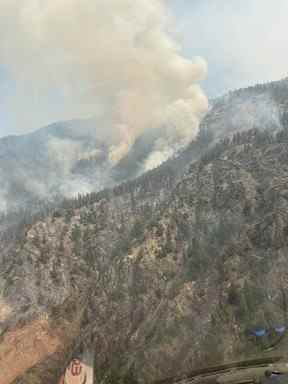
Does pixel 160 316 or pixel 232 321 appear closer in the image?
pixel 232 321

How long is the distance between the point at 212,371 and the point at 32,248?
98965 mm

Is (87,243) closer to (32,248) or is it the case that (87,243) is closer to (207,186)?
(32,248)

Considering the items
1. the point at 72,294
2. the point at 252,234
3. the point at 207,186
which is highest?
the point at 207,186

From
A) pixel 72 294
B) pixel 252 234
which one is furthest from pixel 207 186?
pixel 72 294

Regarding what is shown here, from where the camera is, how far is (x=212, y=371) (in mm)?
100562

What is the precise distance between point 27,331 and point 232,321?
2847 inches

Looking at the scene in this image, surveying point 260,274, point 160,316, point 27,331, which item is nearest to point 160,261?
point 160,316

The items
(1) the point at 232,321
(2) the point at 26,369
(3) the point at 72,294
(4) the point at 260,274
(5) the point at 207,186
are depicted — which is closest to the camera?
(1) the point at 232,321

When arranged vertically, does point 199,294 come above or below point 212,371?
above

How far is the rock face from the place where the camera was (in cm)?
11506

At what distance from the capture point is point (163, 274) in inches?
5851

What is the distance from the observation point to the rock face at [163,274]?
378 ft

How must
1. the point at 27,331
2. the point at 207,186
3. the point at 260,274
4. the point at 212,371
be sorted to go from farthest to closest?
the point at 207,186, the point at 27,331, the point at 260,274, the point at 212,371

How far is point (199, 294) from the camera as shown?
127750mm
